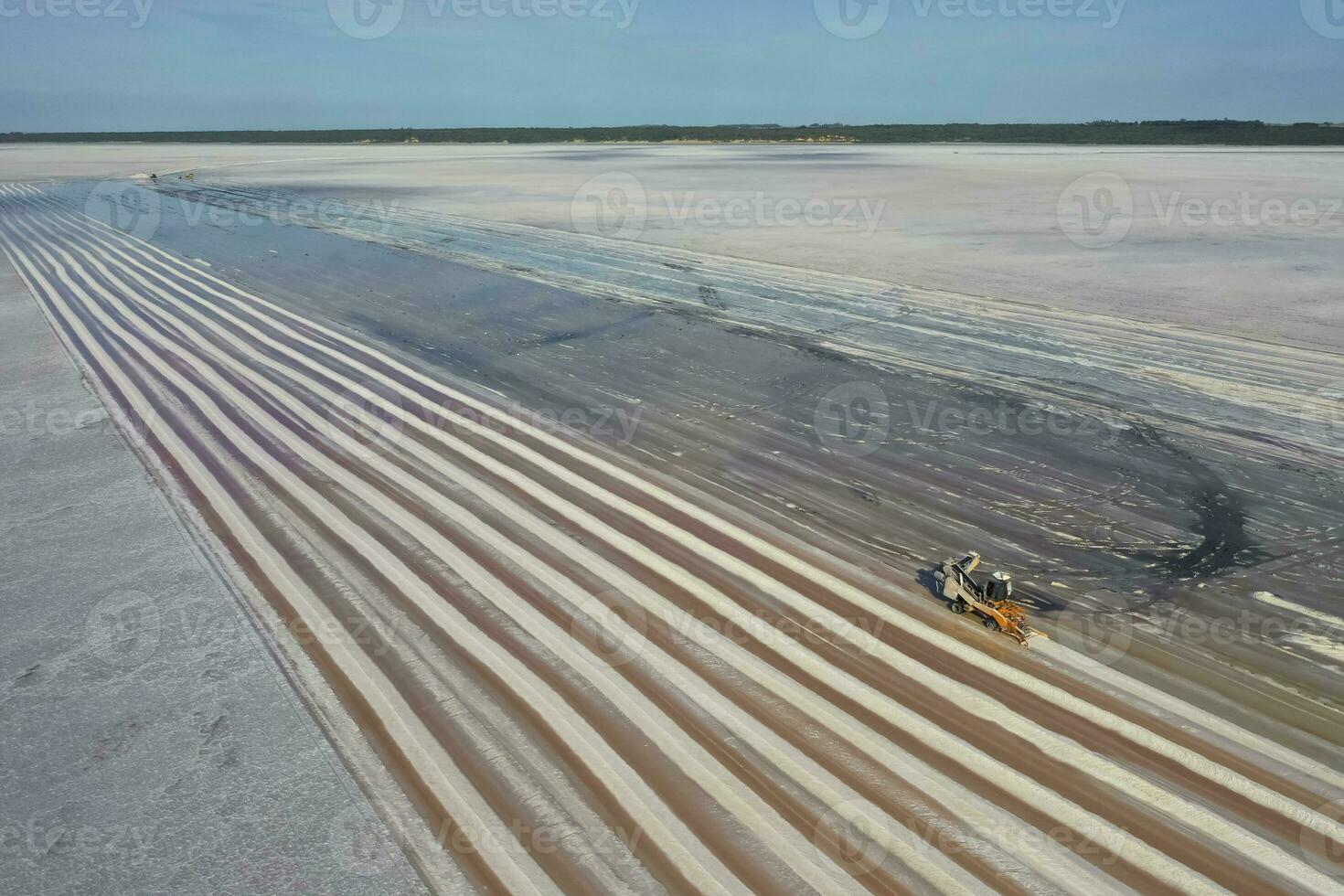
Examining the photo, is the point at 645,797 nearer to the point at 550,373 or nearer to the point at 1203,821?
the point at 1203,821

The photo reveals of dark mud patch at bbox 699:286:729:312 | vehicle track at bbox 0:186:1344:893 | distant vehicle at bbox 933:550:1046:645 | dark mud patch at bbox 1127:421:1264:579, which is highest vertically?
dark mud patch at bbox 699:286:729:312

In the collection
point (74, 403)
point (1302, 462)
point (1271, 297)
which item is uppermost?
point (1271, 297)

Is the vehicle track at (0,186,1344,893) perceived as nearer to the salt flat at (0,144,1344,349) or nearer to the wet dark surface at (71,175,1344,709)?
the wet dark surface at (71,175,1344,709)

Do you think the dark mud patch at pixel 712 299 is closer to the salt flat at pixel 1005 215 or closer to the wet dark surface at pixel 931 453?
the wet dark surface at pixel 931 453

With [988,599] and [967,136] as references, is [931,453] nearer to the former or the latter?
[988,599]

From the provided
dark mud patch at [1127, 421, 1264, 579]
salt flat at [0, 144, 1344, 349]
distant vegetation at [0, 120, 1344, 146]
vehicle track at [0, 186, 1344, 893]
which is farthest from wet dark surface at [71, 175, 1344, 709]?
distant vegetation at [0, 120, 1344, 146]

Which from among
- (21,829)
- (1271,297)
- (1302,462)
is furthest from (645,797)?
(1271,297)

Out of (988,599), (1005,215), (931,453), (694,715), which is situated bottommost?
(694,715)

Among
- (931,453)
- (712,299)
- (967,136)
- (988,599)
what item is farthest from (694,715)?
(967,136)
